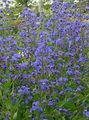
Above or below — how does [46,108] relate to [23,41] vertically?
below

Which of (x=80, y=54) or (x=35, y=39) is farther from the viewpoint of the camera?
(x=35, y=39)

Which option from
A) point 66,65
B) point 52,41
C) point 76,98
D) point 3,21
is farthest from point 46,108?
point 3,21

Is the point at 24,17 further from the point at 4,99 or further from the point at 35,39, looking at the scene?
the point at 4,99

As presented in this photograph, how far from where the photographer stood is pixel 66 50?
15.1ft

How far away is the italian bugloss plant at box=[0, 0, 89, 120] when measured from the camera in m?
3.65

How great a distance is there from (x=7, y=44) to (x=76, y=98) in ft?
3.77

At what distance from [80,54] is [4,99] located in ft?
3.47

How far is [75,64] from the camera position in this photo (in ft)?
13.4

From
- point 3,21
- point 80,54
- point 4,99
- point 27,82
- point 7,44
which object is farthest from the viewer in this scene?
point 3,21

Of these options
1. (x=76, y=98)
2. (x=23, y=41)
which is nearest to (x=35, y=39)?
(x=23, y=41)

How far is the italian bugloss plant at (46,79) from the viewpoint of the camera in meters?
3.65

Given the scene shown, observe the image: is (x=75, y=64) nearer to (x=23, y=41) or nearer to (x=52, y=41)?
(x=52, y=41)

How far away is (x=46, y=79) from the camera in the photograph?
145 inches

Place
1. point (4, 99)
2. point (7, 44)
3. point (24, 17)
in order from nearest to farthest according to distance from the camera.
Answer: point (4, 99) < point (7, 44) < point (24, 17)
